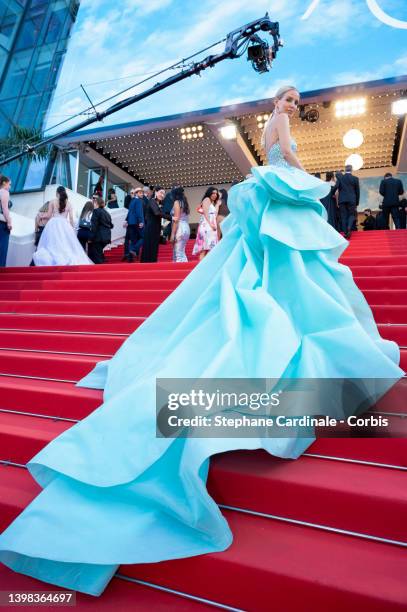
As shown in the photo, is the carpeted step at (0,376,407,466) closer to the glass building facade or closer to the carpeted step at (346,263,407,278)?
the carpeted step at (346,263,407,278)

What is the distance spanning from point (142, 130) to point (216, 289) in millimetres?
10812

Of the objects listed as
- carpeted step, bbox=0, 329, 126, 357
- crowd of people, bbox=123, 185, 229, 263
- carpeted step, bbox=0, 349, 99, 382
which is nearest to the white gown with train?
crowd of people, bbox=123, 185, 229, 263

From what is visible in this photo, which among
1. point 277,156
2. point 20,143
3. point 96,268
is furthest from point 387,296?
point 20,143

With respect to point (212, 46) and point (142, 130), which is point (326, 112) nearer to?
point (212, 46)

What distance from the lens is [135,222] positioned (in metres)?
7.14

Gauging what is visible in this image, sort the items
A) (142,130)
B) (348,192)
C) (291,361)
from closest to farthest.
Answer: (291,361) → (348,192) → (142,130)

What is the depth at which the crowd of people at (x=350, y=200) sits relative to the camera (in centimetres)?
729

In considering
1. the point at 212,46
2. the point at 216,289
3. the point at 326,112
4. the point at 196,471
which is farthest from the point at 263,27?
the point at 196,471

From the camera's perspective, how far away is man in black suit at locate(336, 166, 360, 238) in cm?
726

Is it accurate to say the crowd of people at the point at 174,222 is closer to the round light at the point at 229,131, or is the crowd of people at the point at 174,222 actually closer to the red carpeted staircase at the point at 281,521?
Answer: the red carpeted staircase at the point at 281,521

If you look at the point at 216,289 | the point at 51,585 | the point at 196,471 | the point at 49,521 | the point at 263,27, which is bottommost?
the point at 51,585

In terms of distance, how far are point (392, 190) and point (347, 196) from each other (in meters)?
1.36

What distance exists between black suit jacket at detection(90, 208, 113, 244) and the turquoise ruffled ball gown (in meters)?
4.77

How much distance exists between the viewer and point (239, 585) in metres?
1.05
